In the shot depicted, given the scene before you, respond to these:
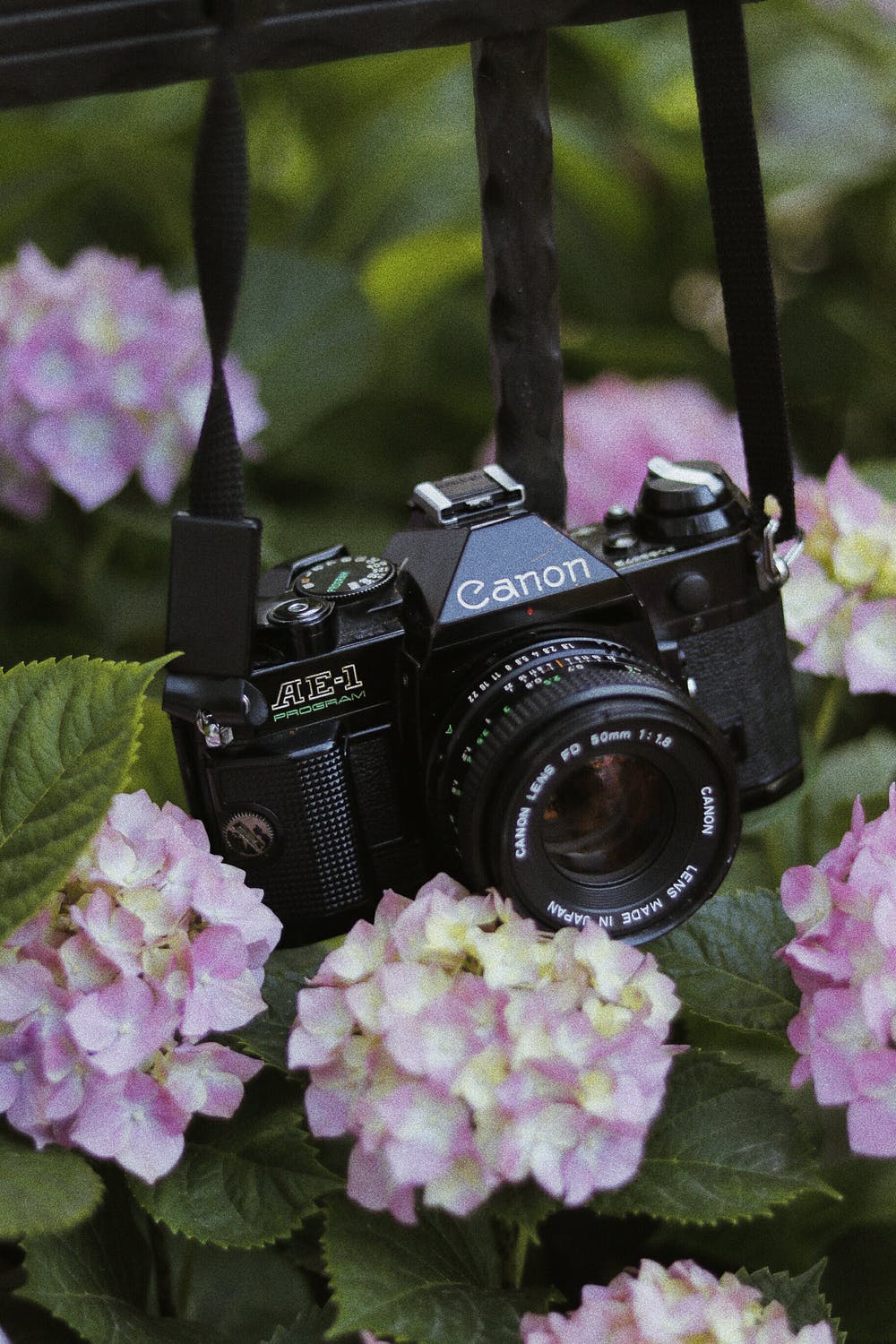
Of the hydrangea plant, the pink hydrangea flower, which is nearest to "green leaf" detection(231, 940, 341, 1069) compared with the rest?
the hydrangea plant

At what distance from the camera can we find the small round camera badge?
0.41 m

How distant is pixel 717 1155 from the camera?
0.34 metres

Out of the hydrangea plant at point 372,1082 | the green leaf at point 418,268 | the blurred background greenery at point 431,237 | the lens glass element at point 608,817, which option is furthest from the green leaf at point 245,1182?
the green leaf at point 418,268

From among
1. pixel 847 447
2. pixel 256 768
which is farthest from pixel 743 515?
pixel 847 447

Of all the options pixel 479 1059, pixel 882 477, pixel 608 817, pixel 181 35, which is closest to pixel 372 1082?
pixel 479 1059

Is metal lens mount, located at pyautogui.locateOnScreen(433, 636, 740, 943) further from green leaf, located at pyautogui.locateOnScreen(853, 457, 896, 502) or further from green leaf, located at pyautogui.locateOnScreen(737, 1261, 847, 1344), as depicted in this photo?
green leaf, located at pyautogui.locateOnScreen(853, 457, 896, 502)

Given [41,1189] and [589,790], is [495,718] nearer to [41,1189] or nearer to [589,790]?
[589,790]

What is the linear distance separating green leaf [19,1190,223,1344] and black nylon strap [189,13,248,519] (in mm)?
168

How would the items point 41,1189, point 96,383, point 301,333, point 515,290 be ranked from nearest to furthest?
1. point 41,1189
2. point 515,290
3. point 96,383
4. point 301,333

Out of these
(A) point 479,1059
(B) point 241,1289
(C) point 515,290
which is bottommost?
(B) point 241,1289

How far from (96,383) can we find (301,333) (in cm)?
16

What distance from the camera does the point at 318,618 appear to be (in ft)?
1.32

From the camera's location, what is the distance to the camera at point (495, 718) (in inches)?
15.0

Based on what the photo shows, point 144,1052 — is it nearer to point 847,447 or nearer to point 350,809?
A: point 350,809
